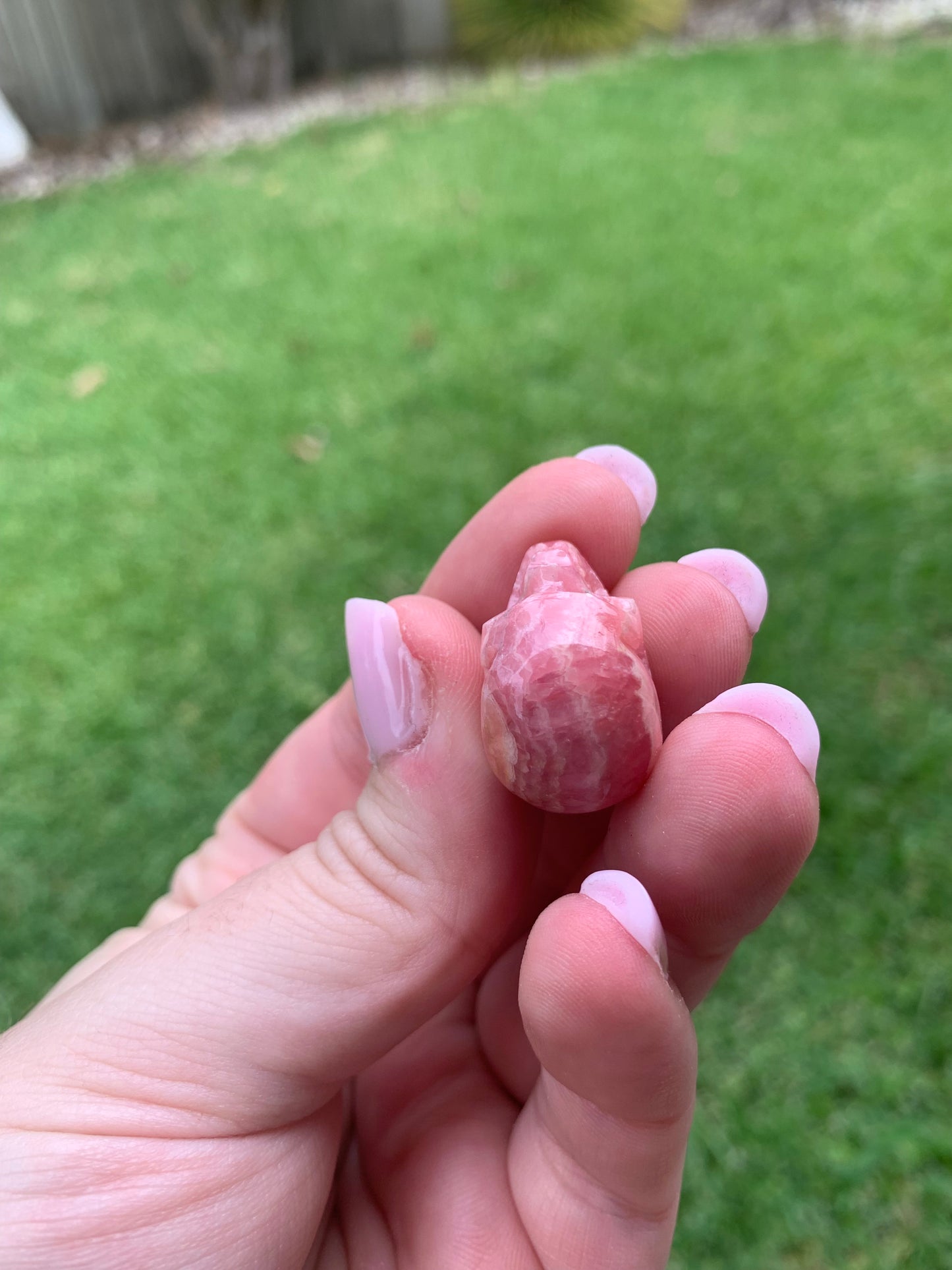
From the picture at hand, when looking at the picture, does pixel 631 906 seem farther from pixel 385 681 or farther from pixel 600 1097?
pixel 385 681

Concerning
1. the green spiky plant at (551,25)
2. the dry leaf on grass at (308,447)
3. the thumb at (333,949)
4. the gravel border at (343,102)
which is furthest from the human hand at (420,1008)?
the green spiky plant at (551,25)

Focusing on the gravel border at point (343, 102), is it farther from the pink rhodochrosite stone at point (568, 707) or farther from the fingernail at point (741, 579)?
the pink rhodochrosite stone at point (568, 707)

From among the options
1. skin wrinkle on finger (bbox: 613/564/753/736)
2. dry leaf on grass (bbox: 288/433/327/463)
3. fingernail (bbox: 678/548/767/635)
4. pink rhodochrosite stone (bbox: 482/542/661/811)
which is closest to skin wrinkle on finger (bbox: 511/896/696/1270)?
pink rhodochrosite stone (bbox: 482/542/661/811)

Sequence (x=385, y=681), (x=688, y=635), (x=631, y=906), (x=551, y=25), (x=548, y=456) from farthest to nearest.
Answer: (x=551, y=25) → (x=548, y=456) → (x=688, y=635) → (x=385, y=681) → (x=631, y=906)

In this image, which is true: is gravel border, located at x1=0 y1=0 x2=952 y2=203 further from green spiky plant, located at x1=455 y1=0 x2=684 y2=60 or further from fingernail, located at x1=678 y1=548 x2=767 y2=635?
fingernail, located at x1=678 y1=548 x2=767 y2=635

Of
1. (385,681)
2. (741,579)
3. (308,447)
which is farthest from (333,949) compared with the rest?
(308,447)

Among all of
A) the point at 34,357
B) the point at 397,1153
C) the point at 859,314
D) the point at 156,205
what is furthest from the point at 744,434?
the point at 156,205
